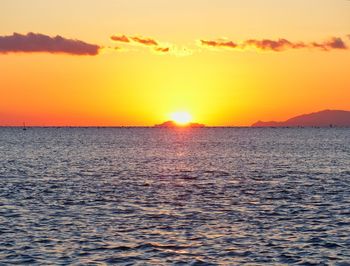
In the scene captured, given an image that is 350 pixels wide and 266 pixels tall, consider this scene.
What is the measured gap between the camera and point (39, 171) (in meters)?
88.8

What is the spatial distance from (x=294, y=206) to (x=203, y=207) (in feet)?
27.6

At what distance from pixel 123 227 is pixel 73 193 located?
21.0 meters

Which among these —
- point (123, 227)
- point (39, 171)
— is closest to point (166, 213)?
point (123, 227)

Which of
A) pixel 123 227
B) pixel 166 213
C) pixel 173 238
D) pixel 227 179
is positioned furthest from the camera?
pixel 227 179

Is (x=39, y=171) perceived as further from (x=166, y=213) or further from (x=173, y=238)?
(x=173, y=238)

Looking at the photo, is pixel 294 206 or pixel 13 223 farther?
pixel 294 206

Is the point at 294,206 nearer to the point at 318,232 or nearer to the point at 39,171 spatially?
the point at 318,232

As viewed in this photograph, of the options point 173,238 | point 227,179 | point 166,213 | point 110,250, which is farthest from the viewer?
point 227,179

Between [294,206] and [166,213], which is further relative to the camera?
[294,206]

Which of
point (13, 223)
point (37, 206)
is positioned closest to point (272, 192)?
point (37, 206)

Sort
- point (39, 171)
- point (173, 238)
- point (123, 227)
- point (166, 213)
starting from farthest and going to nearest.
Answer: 1. point (39, 171)
2. point (166, 213)
3. point (123, 227)
4. point (173, 238)

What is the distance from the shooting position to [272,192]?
59.8 metres

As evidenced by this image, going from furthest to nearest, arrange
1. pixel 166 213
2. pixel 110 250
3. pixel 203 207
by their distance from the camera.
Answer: pixel 203 207, pixel 166 213, pixel 110 250

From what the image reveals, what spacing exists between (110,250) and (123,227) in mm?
6507
